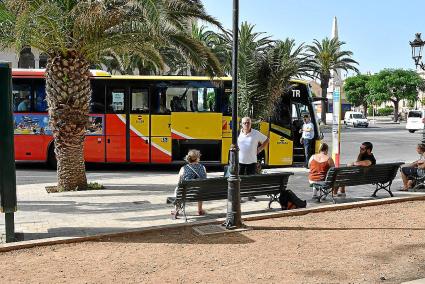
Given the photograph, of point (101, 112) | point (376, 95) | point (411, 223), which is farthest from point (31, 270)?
point (376, 95)

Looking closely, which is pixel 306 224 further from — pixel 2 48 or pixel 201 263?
pixel 2 48

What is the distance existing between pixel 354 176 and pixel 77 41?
6398 millimetres

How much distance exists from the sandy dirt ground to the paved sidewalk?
3.03 feet

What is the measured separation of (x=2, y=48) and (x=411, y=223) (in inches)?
359

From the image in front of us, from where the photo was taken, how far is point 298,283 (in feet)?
17.5

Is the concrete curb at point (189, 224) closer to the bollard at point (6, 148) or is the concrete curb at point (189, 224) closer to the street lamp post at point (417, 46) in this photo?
the bollard at point (6, 148)

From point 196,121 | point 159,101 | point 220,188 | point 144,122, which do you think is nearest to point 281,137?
point 196,121

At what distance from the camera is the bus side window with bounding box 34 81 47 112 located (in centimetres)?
1609

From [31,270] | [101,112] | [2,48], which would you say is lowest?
[31,270]

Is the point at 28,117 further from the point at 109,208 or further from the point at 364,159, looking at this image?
the point at 364,159

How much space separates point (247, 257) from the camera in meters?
6.30

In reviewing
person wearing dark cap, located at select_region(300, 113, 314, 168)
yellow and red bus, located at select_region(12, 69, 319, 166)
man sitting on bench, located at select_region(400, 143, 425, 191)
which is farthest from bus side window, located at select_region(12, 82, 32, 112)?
man sitting on bench, located at select_region(400, 143, 425, 191)

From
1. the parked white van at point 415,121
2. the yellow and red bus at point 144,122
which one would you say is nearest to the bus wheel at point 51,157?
the yellow and red bus at point 144,122

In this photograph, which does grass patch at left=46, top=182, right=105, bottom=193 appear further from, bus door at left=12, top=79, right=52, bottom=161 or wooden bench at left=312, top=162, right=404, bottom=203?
wooden bench at left=312, top=162, right=404, bottom=203
